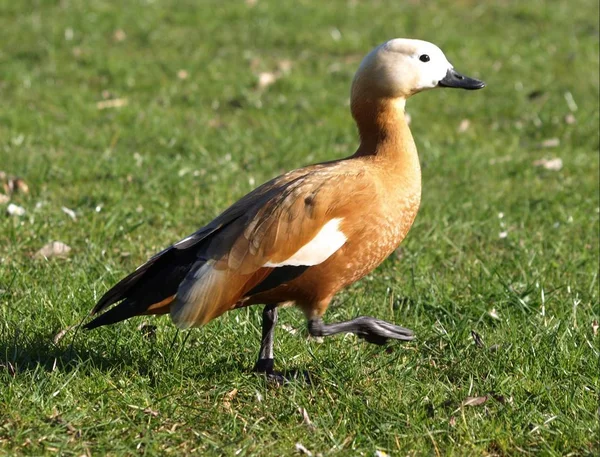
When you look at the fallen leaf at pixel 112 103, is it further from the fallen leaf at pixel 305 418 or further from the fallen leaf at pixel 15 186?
the fallen leaf at pixel 305 418

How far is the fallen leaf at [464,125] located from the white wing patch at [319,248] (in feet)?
16.2

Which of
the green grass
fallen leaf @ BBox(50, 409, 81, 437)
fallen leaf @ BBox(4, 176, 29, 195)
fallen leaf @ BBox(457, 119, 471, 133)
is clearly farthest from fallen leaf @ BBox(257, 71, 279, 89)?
fallen leaf @ BBox(50, 409, 81, 437)

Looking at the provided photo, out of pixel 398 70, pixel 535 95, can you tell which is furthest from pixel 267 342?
pixel 535 95

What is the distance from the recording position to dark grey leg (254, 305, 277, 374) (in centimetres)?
429

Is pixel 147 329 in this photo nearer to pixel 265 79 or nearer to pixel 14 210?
pixel 14 210

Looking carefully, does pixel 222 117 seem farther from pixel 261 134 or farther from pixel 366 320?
pixel 366 320

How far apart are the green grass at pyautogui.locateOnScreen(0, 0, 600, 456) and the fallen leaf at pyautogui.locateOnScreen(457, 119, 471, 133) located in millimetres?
127

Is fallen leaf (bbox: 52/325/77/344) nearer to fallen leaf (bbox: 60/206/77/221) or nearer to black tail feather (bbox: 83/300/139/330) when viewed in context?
black tail feather (bbox: 83/300/139/330)

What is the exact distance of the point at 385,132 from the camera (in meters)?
4.47

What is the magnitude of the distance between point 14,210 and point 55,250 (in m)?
0.64

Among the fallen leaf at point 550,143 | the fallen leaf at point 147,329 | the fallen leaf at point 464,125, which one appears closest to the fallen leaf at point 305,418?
the fallen leaf at point 147,329

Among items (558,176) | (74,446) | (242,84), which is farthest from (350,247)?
(242,84)

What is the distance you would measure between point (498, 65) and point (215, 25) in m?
3.26

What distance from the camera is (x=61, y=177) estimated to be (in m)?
6.89
